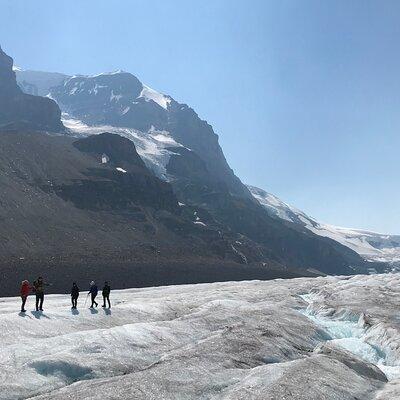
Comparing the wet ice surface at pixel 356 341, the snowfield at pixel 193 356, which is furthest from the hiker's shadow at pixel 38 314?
the wet ice surface at pixel 356 341

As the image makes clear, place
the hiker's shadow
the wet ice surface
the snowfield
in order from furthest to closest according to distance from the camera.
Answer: the wet ice surface, the hiker's shadow, the snowfield

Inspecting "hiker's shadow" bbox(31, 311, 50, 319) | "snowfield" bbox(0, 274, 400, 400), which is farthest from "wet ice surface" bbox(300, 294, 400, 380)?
"hiker's shadow" bbox(31, 311, 50, 319)

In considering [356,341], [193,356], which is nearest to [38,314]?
[193,356]

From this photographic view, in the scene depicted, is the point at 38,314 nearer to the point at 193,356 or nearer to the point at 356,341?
the point at 193,356

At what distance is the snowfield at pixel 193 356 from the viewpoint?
24.3 metres

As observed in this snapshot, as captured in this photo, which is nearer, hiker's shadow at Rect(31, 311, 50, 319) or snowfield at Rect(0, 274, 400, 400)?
snowfield at Rect(0, 274, 400, 400)

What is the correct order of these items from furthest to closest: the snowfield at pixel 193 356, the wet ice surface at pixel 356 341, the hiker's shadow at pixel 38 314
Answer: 1. the wet ice surface at pixel 356 341
2. the hiker's shadow at pixel 38 314
3. the snowfield at pixel 193 356

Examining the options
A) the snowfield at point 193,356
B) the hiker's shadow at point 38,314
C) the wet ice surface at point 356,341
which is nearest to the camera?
the snowfield at point 193,356

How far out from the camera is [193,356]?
2945 centimetres

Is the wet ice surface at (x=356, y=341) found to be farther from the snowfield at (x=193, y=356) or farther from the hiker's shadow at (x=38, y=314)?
the hiker's shadow at (x=38, y=314)

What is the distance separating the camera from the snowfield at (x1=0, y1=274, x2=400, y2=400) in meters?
24.3

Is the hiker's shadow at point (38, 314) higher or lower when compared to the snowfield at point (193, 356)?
higher

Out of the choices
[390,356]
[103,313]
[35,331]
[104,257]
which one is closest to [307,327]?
[390,356]

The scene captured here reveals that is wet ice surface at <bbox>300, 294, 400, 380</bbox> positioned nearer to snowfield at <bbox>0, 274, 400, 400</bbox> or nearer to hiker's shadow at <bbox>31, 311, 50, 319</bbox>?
snowfield at <bbox>0, 274, 400, 400</bbox>
